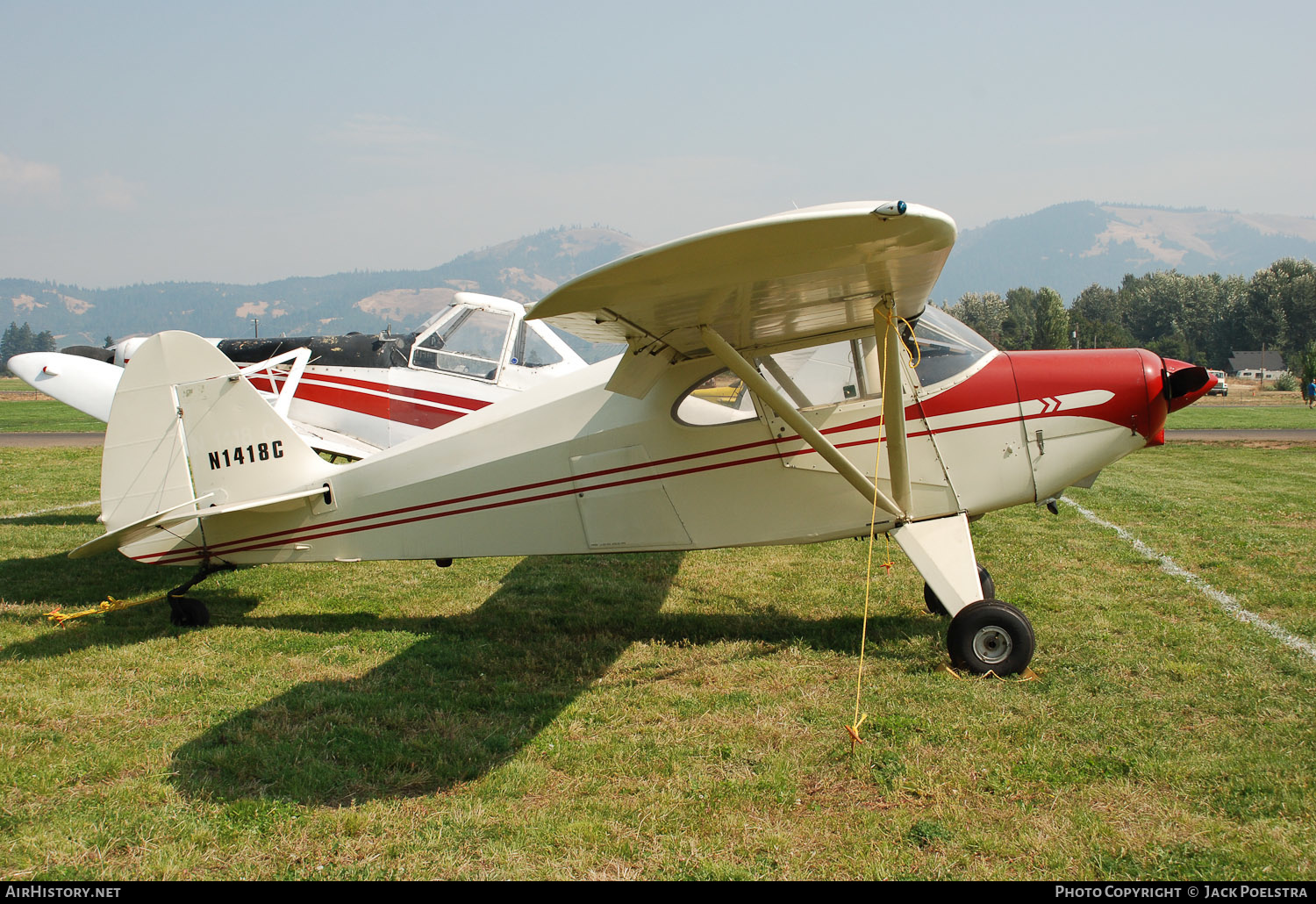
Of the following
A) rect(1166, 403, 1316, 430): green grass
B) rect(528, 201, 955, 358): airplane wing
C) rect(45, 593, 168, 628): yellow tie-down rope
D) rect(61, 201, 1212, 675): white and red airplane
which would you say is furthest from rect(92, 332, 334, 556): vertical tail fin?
rect(1166, 403, 1316, 430): green grass

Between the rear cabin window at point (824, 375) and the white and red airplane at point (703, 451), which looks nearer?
the white and red airplane at point (703, 451)

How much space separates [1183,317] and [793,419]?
117m

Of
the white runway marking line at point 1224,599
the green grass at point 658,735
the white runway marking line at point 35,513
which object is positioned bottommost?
the white runway marking line at point 1224,599

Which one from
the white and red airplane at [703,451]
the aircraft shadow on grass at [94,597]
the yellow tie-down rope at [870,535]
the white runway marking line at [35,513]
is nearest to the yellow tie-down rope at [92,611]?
the aircraft shadow on grass at [94,597]

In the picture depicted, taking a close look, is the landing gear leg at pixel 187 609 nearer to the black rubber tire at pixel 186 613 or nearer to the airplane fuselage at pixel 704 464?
the black rubber tire at pixel 186 613

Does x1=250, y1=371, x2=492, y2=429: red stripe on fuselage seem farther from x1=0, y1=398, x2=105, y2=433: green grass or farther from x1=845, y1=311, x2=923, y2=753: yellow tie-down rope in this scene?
x1=0, y1=398, x2=105, y2=433: green grass

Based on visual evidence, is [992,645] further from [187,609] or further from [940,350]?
[187,609]

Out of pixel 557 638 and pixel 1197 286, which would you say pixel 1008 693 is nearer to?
pixel 557 638

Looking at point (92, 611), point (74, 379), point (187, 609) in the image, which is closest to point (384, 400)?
point (187, 609)

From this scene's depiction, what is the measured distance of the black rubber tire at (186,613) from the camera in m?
6.47

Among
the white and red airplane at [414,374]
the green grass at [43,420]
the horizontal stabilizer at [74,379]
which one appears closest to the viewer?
the white and red airplane at [414,374]

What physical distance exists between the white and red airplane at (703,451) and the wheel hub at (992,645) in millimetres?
12

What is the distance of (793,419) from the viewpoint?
496 cm

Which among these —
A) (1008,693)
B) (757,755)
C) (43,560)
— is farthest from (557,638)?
(43,560)
